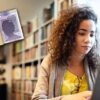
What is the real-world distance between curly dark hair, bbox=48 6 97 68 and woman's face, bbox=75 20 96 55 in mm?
27

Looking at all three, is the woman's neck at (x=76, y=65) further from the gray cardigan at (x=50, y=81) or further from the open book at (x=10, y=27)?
the open book at (x=10, y=27)

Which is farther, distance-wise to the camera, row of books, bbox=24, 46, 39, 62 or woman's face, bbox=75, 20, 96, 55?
row of books, bbox=24, 46, 39, 62

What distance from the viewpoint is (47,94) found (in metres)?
1.22

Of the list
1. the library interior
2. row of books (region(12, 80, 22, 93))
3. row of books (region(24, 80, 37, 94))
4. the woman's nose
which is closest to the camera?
the woman's nose

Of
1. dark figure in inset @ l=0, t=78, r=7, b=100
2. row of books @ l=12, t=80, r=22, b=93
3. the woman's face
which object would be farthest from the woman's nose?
dark figure in inset @ l=0, t=78, r=7, b=100

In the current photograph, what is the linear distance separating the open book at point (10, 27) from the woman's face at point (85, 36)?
2.51 ft

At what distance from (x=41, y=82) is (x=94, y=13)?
0.45 meters

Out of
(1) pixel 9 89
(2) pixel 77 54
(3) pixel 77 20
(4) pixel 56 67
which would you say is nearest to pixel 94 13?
(3) pixel 77 20

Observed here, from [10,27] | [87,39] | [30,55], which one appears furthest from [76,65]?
[30,55]

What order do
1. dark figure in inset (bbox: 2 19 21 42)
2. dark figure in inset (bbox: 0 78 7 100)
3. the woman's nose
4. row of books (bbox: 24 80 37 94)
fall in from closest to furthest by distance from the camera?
the woman's nose < dark figure in inset (bbox: 2 19 21 42) < row of books (bbox: 24 80 37 94) < dark figure in inset (bbox: 0 78 7 100)

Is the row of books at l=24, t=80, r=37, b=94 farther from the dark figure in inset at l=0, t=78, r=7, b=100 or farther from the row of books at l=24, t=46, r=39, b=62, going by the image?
the dark figure in inset at l=0, t=78, r=7, b=100

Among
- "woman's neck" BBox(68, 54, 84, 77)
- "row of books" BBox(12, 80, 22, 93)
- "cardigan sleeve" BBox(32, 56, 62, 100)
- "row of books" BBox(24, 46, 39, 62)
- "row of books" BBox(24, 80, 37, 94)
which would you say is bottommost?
"row of books" BBox(12, 80, 22, 93)

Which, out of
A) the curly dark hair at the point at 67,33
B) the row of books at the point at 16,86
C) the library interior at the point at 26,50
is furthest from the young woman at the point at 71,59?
the row of books at the point at 16,86

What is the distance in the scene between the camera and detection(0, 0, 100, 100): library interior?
128 inches
